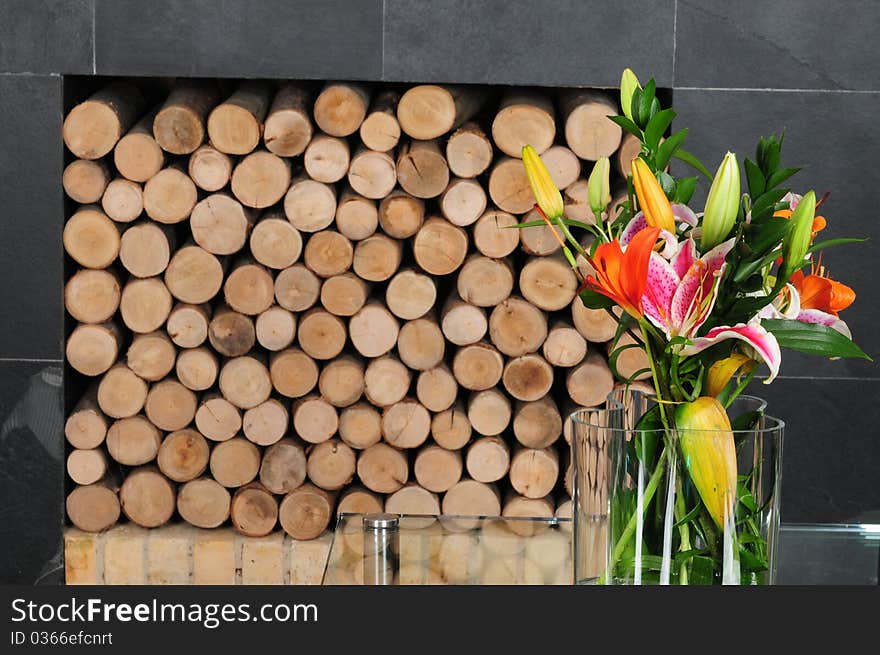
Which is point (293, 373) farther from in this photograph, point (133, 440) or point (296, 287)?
point (133, 440)

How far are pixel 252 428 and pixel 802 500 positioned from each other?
1.16 meters

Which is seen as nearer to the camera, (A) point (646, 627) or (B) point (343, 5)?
(A) point (646, 627)

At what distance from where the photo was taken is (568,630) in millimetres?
743

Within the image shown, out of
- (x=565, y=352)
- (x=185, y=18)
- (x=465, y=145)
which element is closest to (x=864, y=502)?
(x=565, y=352)

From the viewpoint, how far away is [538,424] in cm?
240

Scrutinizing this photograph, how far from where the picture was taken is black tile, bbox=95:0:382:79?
2.20 m

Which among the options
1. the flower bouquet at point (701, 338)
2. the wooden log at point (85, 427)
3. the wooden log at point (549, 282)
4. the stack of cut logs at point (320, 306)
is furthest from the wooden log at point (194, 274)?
the flower bouquet at point (701, 338)

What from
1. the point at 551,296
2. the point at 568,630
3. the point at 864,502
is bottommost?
the point at 864,502

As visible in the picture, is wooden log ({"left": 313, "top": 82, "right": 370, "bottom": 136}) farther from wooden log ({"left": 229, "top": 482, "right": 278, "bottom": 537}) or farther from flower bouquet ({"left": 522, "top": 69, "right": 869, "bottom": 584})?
flower bouquet ({"left": 522, "top": 69, "right": 869, "bottom": 584})

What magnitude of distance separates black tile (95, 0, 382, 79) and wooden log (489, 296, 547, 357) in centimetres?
55

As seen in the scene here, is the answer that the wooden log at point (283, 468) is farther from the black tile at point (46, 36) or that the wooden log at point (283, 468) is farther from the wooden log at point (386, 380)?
the black tile at point (46, 36)

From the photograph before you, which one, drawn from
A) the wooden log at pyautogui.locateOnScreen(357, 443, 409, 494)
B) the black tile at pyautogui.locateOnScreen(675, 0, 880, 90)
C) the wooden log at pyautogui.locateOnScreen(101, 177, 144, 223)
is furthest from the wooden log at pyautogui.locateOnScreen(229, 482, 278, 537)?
the black tile at pyautogui.locateOnScreen(675, 0, 880, 90)

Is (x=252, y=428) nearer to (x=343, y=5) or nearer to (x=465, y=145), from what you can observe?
(x=465, y=145)

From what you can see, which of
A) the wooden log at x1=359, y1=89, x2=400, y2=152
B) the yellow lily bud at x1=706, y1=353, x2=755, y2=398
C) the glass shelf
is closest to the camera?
the yellow lily bud at x1=706, y1=353, x2=755, y2=398
